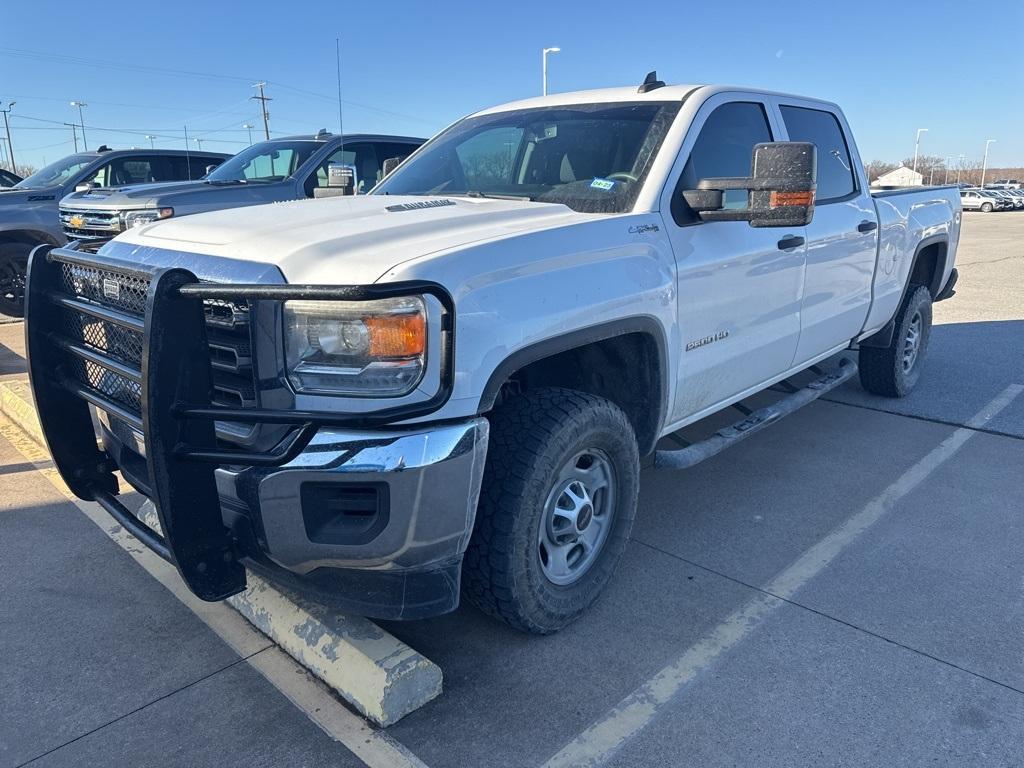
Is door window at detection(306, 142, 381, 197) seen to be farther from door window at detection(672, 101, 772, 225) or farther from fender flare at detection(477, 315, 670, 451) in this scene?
fender flare at detection(477, 315, 670, 451)

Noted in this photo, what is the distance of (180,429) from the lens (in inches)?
89.7

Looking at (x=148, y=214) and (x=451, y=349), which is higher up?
(x=148, y=214)

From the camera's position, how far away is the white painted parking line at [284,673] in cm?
240

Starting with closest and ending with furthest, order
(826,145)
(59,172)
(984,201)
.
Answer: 1. (826,145)
2. (59,172)
3. (984,201)

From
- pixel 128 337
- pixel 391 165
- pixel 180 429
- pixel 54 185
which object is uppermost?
pixel 391 165

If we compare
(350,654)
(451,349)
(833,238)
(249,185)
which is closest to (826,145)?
(833,238)

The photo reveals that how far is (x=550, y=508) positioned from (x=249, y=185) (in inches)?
261

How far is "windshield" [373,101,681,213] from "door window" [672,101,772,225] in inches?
7.2

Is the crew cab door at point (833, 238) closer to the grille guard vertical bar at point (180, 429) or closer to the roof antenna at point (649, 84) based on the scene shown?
the roof antenna at point (649, 84)

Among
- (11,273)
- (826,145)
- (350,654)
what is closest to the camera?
(350,654)

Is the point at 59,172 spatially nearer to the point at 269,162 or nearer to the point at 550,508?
the point at 269,162

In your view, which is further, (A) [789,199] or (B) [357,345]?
(A) [789,199]

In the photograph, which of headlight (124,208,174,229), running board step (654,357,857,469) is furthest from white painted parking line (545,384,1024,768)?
headlight (124,208,174,229)

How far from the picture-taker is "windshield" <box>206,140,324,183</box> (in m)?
8.60
